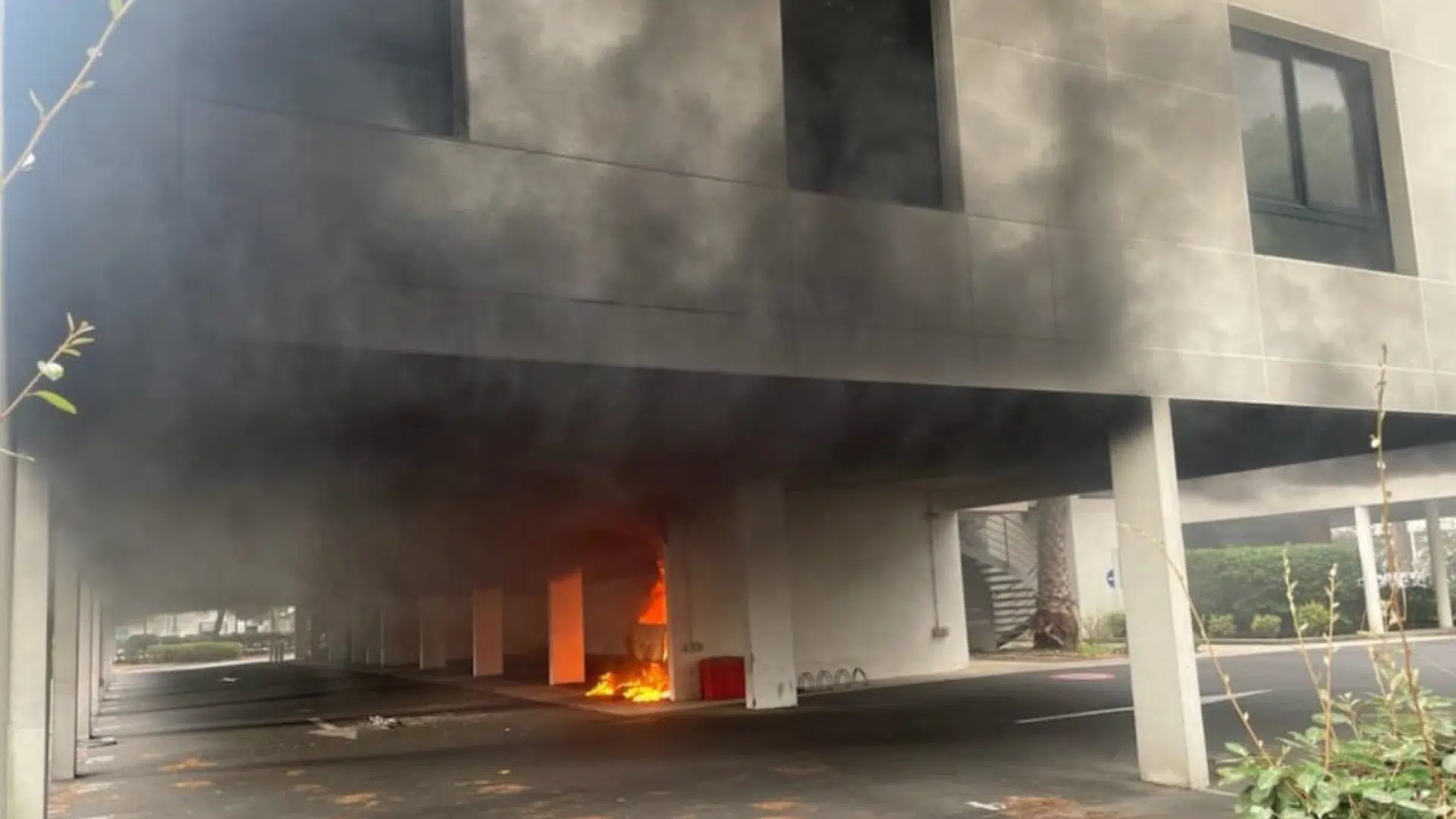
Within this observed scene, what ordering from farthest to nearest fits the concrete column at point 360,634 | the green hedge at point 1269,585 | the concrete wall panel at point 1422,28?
the concrete column at point 360,634 → the green hedge at point 1269,585 → the concrete wall panel at point 1422,28

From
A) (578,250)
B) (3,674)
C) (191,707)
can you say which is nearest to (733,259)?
(578,250)

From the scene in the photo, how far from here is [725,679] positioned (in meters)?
12.9

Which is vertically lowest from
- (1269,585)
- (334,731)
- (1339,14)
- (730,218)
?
(334,731)

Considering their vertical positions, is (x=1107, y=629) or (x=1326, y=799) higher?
(x=1326, y=799)

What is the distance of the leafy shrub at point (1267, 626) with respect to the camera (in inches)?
803

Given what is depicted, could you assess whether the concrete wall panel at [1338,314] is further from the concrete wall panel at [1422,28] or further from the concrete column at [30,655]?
the concrete column at [30,655]

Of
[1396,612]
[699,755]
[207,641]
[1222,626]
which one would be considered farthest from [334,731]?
[207,641]

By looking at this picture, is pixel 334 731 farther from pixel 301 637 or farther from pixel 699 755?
pixel 301 637

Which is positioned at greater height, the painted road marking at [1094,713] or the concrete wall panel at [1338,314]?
the concrete wall panel at [1338,314]

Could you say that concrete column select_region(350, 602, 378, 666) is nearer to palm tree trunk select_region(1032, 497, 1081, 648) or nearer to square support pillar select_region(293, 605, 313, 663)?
square support pillar select_region(293, 605, 313, 663)

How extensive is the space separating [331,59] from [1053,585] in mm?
16755

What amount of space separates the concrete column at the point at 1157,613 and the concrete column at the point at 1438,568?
56.0ft

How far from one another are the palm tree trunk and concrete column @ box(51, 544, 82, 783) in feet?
45.9

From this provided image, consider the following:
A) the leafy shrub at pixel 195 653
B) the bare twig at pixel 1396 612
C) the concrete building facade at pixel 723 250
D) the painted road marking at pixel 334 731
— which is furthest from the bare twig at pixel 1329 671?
the leafy shrub at pixel 195 653
